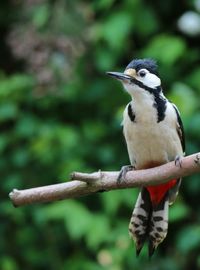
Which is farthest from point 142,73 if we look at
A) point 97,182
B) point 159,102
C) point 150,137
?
point 97,182

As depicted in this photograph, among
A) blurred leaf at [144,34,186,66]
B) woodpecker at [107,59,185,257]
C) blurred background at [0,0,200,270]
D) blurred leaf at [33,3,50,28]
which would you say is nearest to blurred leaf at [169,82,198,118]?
blurred background at [0,0,200,270]

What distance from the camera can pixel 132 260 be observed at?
14.3ft

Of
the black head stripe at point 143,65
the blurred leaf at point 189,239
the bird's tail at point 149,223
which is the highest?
the black head stripe at point 143,65

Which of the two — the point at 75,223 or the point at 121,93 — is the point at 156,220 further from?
the point at 121,93

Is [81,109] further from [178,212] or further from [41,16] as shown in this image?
[178,212]

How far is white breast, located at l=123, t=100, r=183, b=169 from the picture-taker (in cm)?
291

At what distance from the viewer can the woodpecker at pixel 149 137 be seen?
284 centimetres

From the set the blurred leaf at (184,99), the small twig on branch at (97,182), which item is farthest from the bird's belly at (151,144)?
the blurred leaf at (184,99)

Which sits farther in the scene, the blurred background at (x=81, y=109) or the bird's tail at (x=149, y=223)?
the blurred background at (x=81, y=109)

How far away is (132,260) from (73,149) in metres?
0.74

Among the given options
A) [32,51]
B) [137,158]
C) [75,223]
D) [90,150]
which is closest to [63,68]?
[32,51]

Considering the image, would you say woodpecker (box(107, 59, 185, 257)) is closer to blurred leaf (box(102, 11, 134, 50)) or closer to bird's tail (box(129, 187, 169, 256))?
bird's tail (box(129, 187, 169, 256))

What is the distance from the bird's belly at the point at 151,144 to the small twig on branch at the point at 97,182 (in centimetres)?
26

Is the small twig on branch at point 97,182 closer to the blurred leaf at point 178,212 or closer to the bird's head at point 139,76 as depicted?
the bird's head at point 139,76
